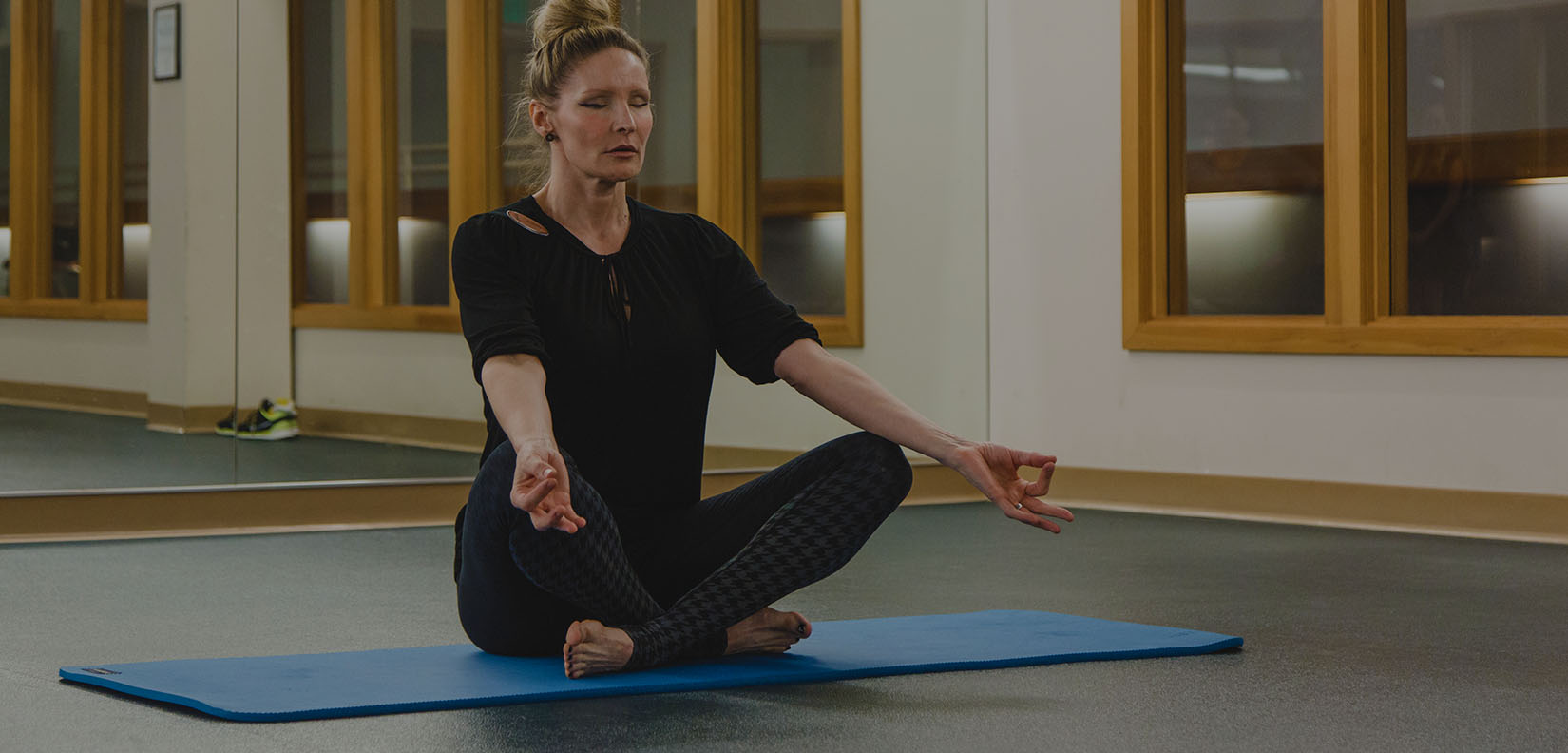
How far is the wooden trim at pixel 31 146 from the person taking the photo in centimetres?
422

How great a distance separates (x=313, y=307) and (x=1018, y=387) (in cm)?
210

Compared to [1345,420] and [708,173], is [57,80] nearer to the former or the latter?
[708,173]

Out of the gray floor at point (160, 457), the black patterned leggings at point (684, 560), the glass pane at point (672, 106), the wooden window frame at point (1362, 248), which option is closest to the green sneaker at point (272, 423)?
the gray floor at point (160, 457)

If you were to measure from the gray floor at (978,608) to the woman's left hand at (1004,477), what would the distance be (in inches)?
9.5

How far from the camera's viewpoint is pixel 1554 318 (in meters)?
4.32

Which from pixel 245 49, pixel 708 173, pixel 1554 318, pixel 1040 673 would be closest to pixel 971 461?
pixel 1040 673

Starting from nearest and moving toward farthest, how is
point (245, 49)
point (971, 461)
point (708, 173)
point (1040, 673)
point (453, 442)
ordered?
point (971, 461) < point (1040, 673) < point (245, 49) < point (453, 442) < point (708, 173)

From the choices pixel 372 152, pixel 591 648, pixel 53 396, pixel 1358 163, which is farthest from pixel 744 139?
pixel 591 648

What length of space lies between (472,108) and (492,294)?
2.58 metres

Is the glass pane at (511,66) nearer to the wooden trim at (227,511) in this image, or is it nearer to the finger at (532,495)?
the wooden trim at (227,511)

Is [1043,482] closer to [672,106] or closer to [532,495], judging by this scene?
[532,495]

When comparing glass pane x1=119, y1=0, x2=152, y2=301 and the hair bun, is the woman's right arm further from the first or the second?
glass pane x1=119, y1=0, x2=152, y2=301

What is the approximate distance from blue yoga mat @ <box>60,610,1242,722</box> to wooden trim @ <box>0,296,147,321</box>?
78.7 inches

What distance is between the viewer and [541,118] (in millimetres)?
2463
